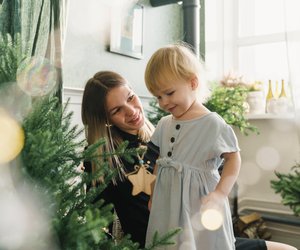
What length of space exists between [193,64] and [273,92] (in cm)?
191

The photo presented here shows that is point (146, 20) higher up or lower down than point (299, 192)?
higher up

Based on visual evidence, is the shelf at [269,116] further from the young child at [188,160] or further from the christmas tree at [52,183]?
the christmas tree at [52,183]

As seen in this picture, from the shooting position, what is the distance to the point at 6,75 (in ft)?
2.43

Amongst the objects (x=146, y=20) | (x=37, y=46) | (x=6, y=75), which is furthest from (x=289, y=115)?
(x=6, y=75)

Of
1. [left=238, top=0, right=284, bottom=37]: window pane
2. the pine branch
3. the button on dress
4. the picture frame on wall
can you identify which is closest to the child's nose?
the button on dress

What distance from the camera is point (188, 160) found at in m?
1.14

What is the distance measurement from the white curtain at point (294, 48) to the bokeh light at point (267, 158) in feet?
1.29

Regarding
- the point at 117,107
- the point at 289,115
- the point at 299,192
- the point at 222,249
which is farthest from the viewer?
the point at 289,115

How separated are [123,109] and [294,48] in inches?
62.8

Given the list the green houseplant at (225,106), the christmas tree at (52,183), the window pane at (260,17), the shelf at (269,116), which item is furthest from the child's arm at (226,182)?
the window pane at (260,17)

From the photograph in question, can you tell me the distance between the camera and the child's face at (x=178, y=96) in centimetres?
116

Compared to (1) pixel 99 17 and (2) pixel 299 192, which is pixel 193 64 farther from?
(1) pixel 99 17

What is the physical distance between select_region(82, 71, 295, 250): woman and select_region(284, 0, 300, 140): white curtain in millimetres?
1299

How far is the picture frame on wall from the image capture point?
248cm
